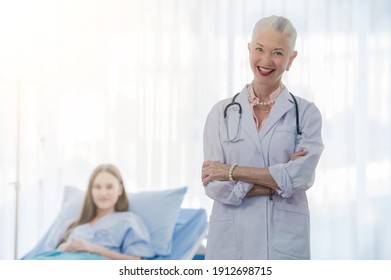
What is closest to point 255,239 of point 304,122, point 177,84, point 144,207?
point 304,122

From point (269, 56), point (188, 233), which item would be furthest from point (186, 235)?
point (269, 56)

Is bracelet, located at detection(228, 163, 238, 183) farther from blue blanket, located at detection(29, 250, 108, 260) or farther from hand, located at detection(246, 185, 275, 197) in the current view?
blue blanket, located at detection(29, 250, 108, 260)

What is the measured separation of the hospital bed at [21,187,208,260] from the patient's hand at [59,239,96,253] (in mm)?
104

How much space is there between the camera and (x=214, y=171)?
1.67 metres

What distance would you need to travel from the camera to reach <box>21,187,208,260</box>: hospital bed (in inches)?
105

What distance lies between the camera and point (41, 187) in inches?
122

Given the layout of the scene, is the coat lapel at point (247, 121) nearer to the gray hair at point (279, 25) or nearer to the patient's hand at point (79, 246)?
the gray hair at point (279, 25)

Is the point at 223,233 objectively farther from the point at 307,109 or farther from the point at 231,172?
the point at 307,109

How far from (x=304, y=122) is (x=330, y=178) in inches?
50.9

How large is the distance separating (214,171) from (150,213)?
117cm

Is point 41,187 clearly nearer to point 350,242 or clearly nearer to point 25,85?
point 25,85

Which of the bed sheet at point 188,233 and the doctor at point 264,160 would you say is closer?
the doctor at point 264,160

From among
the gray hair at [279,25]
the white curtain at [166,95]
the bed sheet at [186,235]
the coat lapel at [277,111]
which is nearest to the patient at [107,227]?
the bed sheet at [186,235]

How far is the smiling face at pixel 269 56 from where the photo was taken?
5.45 ft
